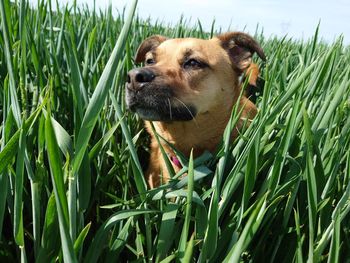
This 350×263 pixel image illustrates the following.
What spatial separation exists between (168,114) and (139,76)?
23cm

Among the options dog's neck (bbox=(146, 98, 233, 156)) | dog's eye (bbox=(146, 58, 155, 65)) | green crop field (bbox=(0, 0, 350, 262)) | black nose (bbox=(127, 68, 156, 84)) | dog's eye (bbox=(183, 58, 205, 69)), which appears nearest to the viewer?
green crop field (bbox=(0, 0, 350, 262))

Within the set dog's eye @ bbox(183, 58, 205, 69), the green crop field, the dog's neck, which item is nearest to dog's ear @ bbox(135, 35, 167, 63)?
dog's eye @ bbox(183, 58, 205, 69)

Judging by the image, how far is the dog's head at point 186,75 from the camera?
1.57 meters

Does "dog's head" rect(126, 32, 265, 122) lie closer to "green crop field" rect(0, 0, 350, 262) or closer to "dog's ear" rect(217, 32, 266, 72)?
"dog's ear" rect(217, 32, 266, 72)

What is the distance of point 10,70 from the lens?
0.73 meters

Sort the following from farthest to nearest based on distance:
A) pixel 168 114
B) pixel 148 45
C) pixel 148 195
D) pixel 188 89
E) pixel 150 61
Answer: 1. pixel 148 45
2. pixel 150 61
3. pixel 188 89
4. pixel 168 114
5. pixel 148 195

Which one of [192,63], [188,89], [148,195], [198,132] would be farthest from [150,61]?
[148,195]

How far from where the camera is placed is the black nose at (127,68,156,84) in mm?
1495

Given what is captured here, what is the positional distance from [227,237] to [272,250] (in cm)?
20

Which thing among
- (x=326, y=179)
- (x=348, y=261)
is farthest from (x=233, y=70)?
(x=348, y=261)

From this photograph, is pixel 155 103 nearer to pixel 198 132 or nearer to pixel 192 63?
pixel 198 132

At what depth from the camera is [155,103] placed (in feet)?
5.22

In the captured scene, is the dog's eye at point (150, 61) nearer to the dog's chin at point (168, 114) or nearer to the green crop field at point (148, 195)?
the dog's chin at point (168, 114)

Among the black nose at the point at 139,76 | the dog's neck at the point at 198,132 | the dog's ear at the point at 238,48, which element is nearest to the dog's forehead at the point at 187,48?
the dog's ear at the point at 238,48
